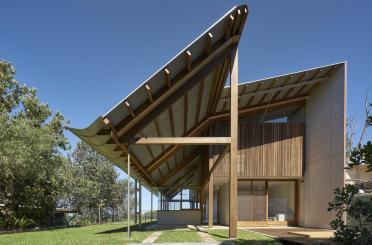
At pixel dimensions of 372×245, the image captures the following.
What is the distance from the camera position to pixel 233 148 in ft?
37.0

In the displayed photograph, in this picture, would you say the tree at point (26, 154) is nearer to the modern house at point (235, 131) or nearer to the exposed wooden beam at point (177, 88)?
the modern house at point (235, 131)

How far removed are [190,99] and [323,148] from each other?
23.4 feet

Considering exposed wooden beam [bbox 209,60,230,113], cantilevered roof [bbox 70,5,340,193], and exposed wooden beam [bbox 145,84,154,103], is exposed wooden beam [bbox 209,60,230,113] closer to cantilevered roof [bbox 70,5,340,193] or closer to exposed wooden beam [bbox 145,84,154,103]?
cantilevered roof [bbox 70,5,340,193]

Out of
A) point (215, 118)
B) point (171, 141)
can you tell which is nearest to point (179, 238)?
point (171, 141)

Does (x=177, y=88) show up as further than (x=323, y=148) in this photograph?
No

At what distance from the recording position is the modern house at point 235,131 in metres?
10.7

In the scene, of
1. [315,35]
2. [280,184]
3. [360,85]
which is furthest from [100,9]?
[360,85]

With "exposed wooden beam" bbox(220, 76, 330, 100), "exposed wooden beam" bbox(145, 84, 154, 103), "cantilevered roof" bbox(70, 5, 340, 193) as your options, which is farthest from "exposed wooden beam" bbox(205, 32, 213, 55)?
"exposed wooden beam" bbox(220, 76, 330, 100)

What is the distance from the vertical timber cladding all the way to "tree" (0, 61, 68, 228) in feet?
28.6

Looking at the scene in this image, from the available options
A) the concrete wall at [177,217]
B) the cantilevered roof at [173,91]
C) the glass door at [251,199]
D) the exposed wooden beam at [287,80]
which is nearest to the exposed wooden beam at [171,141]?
the cantilevered roof at [173,91]

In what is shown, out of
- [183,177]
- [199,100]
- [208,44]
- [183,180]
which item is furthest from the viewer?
[183,180]

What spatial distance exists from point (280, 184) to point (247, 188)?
1.75 metres

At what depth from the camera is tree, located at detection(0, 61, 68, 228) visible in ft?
57.2

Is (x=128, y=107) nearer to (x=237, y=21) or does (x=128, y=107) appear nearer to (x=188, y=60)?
(x=188, y=60)
